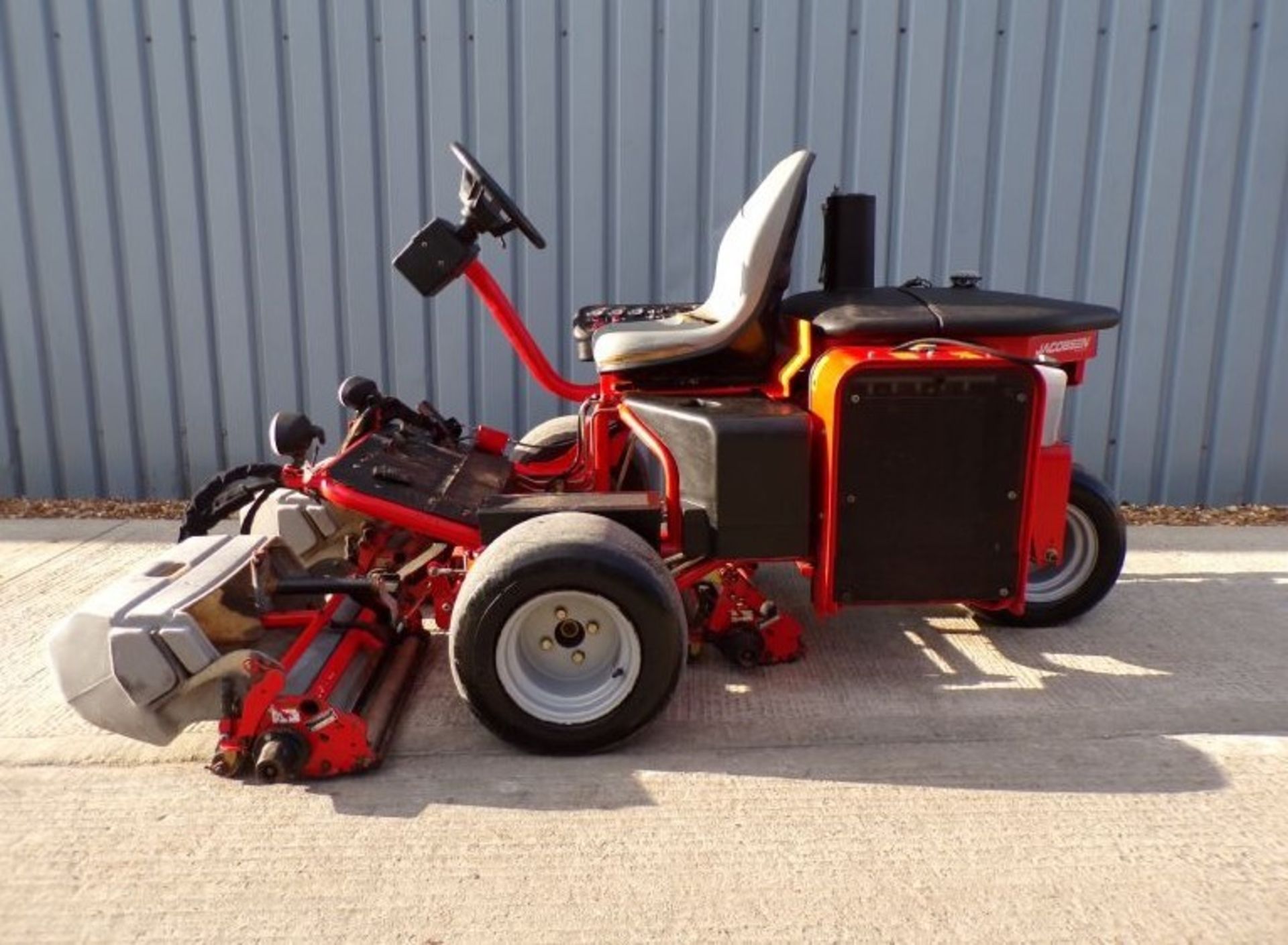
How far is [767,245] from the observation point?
9.39 ft

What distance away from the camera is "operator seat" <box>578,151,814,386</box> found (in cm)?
287

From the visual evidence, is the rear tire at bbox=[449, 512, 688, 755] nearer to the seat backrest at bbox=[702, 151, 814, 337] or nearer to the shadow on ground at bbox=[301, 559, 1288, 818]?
the shadow on ground at bbox=[301, 559, 1288, 818]

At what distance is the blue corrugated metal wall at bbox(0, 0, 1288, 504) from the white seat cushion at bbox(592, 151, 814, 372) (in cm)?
177

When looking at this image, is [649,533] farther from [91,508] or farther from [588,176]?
[91,508]

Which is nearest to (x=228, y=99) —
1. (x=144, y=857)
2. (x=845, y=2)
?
(x=845, y=2)

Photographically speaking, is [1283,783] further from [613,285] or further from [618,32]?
[618,32]

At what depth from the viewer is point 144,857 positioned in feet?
6.95

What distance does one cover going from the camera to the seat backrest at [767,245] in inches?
112

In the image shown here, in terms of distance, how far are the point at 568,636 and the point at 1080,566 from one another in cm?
188

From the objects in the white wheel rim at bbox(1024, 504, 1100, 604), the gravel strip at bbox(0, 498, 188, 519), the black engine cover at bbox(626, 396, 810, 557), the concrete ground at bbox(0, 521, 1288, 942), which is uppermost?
the black engine cover at bbox(626, 396, 810, 557)

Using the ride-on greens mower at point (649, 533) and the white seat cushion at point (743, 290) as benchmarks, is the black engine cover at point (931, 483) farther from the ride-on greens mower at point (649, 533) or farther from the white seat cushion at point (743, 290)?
the white seat cushion at point (743, 290)

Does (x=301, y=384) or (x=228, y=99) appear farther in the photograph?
(x=301, y=384)

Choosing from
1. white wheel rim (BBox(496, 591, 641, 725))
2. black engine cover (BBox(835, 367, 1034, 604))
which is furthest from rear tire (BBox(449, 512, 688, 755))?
black engine cover (BBox(835, 367, 1034, 604))

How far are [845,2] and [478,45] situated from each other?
1709 mm
